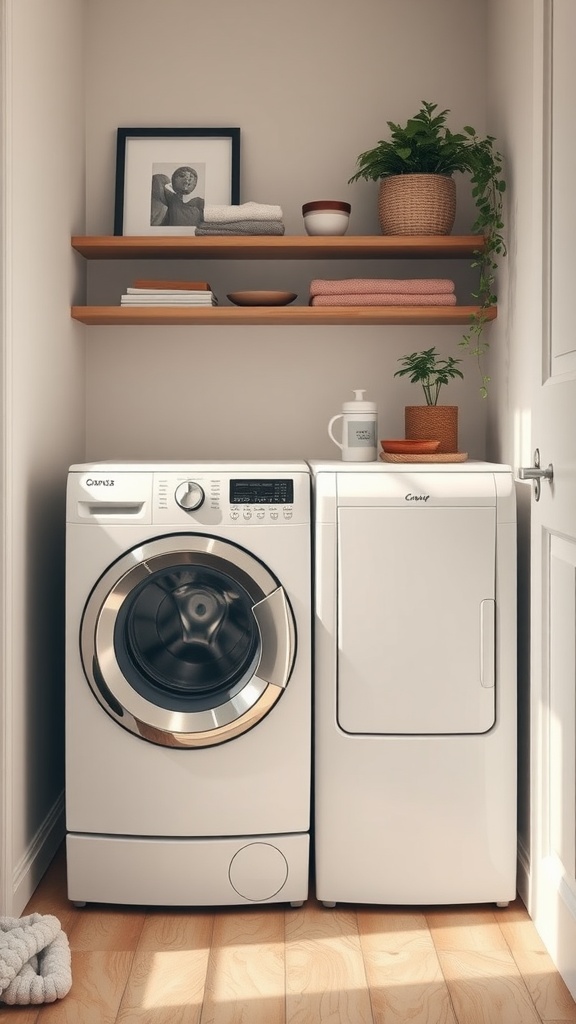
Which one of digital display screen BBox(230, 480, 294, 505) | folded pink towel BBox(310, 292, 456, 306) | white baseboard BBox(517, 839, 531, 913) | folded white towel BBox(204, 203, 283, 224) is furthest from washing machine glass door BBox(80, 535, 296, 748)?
folded white towel BBox(204, 203, 283, 224)

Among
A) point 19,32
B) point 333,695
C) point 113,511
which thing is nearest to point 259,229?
point 19,32

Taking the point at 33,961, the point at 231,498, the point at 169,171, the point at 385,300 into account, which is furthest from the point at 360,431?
the point at 33,961

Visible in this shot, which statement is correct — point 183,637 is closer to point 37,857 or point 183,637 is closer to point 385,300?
point 37,857

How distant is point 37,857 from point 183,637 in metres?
0.67

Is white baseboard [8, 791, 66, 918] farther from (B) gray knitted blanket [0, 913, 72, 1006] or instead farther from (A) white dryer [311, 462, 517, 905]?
(A) white dryer [311, 462, 517, 905]

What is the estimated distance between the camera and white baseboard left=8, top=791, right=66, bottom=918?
2.12m

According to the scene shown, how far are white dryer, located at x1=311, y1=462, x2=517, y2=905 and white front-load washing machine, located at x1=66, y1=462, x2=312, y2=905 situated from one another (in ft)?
0.25

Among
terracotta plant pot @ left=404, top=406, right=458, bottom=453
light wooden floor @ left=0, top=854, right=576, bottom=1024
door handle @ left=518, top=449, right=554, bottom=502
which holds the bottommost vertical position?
light wooden floor @ left=0, top=854, right=576, bottom=1024

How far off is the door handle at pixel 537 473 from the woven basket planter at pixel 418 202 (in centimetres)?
90

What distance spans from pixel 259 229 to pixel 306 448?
0.66 meters

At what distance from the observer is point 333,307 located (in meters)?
2.54

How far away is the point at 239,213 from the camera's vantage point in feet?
8.33

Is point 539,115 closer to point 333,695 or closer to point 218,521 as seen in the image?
point 218,521

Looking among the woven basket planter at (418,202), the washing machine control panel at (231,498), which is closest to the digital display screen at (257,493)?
the washing machine control panel at (231,498)
